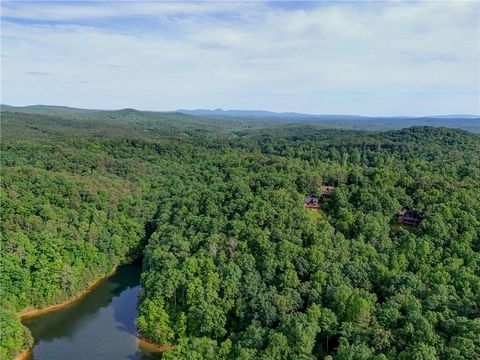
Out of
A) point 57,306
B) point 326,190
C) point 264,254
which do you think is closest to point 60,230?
point 57,306

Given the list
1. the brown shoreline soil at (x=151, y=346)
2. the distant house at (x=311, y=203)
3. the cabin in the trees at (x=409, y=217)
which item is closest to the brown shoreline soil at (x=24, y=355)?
the brown shoreline soil at (x=151, y=346)

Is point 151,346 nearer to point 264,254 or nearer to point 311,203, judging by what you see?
point 264,254

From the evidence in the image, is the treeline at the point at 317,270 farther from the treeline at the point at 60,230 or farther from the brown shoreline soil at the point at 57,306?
the brown shoreline soil at the point at 57,306

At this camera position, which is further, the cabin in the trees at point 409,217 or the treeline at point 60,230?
the cabin in the trees at point 409,217

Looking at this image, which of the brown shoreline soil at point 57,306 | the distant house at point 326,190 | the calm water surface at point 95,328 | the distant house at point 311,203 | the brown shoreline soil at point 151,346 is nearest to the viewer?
the calm water surface at point 95,328

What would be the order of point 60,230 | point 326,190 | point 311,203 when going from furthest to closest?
1. point 326,190
2. point 311,203
3. point 60,230

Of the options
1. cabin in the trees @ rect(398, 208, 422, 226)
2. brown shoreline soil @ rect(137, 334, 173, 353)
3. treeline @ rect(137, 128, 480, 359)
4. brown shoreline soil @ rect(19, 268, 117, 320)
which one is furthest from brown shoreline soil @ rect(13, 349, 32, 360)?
cabin in the trees @ rect(398, 208, 422, 226)
